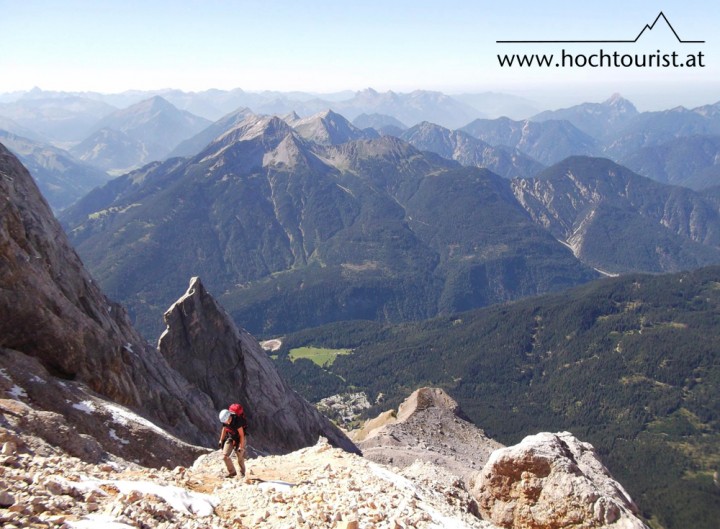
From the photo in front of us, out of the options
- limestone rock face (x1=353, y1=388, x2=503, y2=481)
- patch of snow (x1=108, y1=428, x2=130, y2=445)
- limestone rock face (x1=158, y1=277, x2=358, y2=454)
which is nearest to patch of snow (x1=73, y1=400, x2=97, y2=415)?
patch of snow (x1=108, y1=428, x2=130, y2=445)

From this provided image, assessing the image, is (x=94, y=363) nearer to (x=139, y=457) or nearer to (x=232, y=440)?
(x=139, y=457)

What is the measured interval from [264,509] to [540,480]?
59.7 feet

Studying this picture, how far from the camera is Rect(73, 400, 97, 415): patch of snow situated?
33.5 m

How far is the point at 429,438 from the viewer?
87500 mm

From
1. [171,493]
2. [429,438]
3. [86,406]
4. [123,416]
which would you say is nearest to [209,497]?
[171,493]

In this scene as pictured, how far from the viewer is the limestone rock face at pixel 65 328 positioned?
36.2 m

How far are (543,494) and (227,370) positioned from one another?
148 feet

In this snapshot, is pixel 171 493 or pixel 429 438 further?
pixel 429 438

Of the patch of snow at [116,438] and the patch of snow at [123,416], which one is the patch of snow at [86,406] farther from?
the patch of snow at [116,438]

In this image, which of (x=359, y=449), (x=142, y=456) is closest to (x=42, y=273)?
(x=142, y=456)

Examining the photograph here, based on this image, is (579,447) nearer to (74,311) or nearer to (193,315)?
(74,311)

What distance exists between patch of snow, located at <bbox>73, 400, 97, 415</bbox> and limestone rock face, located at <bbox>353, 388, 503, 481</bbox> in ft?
147

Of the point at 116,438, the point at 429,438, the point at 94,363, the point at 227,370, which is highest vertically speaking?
the point at 94,363

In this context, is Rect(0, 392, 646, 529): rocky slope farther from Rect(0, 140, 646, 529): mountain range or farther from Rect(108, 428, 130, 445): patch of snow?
Rect(108, 428, 130, 445): patch of snow
